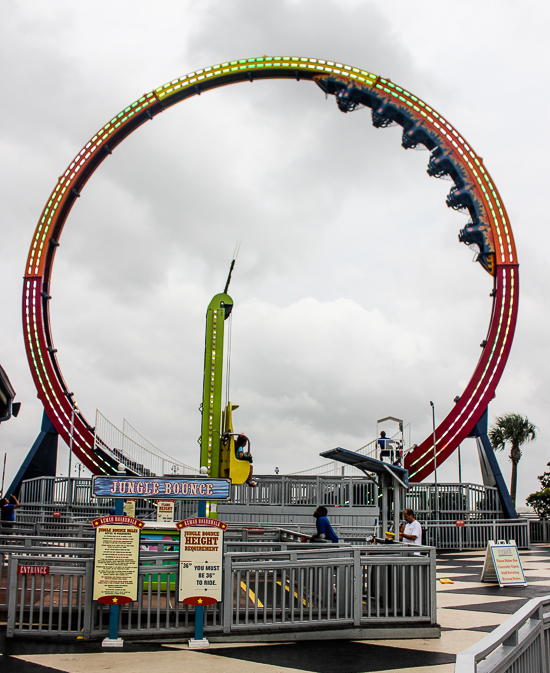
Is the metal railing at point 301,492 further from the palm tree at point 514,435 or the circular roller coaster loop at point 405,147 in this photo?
the palm tree at point 514,435

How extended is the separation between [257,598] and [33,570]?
9.67 ft

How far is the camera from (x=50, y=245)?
3030 centimetres

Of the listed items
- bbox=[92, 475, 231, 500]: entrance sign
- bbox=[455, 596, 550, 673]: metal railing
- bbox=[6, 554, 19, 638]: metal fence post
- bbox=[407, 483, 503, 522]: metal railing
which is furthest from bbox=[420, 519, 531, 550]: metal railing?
bbox=[455, 596, 550, 673]: metal railing

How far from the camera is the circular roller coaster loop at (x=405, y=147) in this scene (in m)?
29.1

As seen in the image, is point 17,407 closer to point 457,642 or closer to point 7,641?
point 7,641

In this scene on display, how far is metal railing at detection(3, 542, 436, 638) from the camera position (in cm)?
872

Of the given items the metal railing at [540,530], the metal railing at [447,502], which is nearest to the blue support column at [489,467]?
the metal railing at [447,502]

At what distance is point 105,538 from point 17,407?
38.5 feet

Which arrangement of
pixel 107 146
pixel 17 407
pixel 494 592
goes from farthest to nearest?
pixel 107 146, pixel 17 407, pixel 494 592

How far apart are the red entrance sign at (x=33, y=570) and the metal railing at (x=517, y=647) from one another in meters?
6.02

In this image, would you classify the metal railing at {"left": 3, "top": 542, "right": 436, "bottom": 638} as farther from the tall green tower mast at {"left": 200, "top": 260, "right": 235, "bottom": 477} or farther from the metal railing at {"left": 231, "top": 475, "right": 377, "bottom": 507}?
the metal railing at {"left": 231, "top": 475, "right": 377, "bottom": 507}

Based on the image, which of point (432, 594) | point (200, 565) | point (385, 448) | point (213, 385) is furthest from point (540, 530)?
point (200, 565)

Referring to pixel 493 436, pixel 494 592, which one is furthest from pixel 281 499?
pixel 493 436

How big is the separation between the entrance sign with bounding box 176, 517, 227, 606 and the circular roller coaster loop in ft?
65.2
